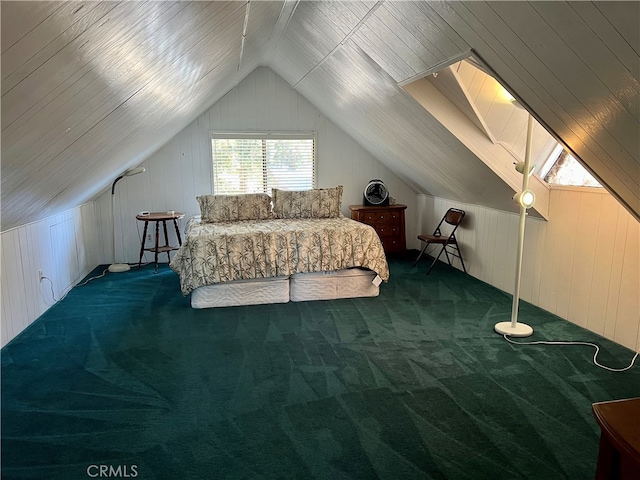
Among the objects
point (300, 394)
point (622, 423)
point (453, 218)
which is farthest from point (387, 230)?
point (622, 423)

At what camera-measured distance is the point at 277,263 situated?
13.5ft

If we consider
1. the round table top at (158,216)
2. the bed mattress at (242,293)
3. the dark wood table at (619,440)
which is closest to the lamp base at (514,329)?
the bed mattress at (242,293)

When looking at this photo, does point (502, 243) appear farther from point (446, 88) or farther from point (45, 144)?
point (45, 144)

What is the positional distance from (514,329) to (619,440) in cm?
242

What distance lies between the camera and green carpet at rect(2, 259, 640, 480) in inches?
78.4

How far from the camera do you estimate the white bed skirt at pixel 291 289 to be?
13.3ft

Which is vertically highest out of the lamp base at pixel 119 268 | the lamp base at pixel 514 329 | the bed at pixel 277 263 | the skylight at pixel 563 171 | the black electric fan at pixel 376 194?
the skylight at pixel 563 171

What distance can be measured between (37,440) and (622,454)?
95.4 inches

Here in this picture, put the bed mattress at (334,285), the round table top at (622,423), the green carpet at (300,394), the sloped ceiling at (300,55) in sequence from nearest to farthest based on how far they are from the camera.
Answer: the round table top at (622,423) < the sloped ceiling at (300,55) < the green carpet at (300,394) < the bed mattress at (334,285)

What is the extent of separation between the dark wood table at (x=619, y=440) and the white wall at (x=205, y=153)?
5326 mm

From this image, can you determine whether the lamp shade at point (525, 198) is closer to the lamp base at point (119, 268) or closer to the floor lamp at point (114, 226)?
the floor lamp at point (114, 226)

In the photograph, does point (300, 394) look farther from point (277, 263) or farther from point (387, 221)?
point (387, 221)

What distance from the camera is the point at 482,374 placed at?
2.78 metres

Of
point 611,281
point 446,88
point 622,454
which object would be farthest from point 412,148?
point 622,454
